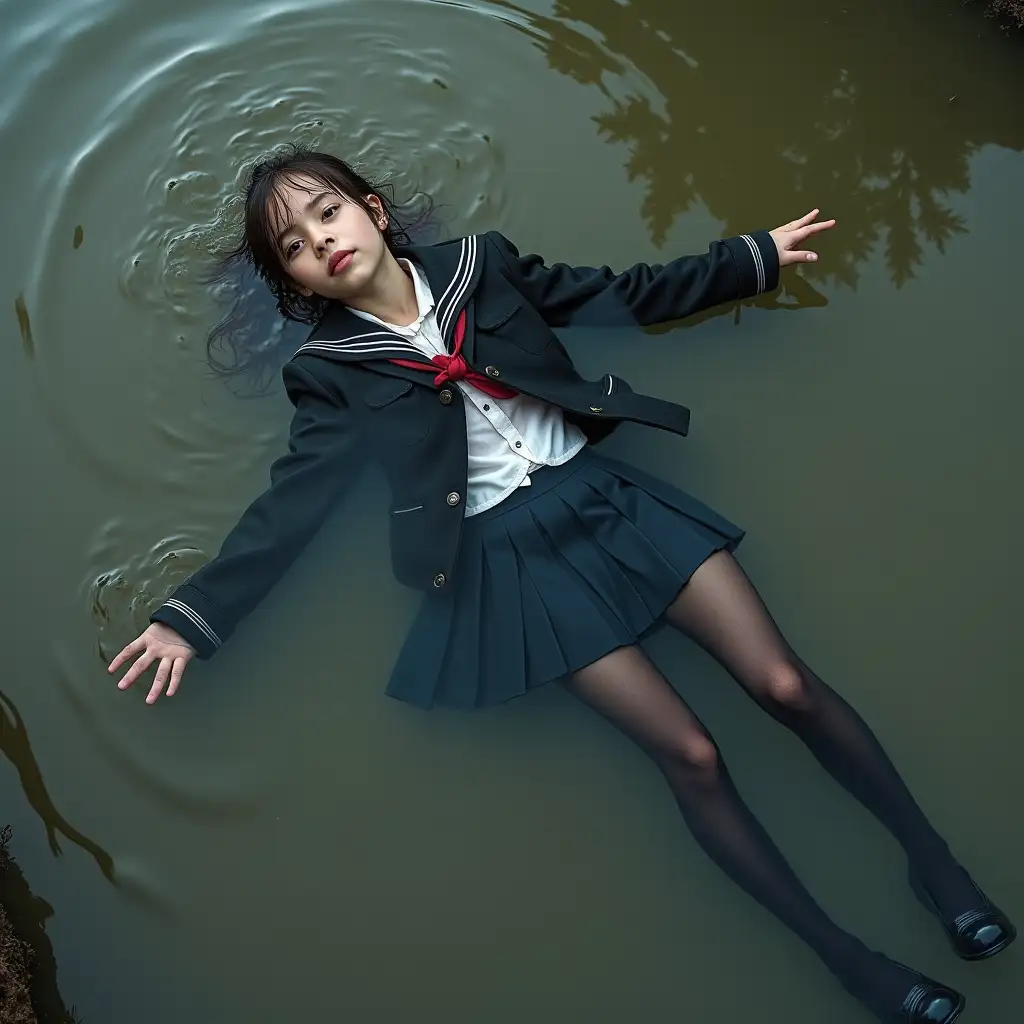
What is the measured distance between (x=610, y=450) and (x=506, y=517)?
1.43ft

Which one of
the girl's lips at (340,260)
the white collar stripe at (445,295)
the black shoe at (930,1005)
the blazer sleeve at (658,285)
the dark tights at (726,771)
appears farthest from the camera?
the blazer sleeve at (658,285)

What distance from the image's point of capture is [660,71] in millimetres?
2918

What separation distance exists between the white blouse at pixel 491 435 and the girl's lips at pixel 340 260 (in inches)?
5.5

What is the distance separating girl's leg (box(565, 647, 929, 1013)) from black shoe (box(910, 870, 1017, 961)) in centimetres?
13

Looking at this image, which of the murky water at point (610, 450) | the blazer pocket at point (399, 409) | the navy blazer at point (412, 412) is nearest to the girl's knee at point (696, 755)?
the murky water at point (610, 450)

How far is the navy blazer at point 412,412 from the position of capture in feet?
7.18

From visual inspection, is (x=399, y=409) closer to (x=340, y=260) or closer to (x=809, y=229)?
(x=340, y=260)

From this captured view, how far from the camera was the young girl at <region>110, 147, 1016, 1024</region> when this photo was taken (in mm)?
2104

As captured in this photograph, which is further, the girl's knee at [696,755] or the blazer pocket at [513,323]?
the blazer pocket at [513,323]

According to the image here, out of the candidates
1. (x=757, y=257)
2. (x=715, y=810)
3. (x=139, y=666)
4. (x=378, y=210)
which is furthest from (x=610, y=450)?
(x=139, y=666)

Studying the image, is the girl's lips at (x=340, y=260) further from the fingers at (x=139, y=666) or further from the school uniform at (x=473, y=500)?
the fingers at (x=139, y=666)

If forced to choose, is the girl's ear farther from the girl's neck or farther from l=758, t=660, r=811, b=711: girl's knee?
l=758, t=660, r=811, b=711: girl's knee

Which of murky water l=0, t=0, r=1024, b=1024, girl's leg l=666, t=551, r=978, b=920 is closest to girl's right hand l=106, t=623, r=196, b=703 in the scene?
murky water l=0, t=0, r=1024, b=1024

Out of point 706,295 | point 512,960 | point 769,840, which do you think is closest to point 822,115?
point 706,295
